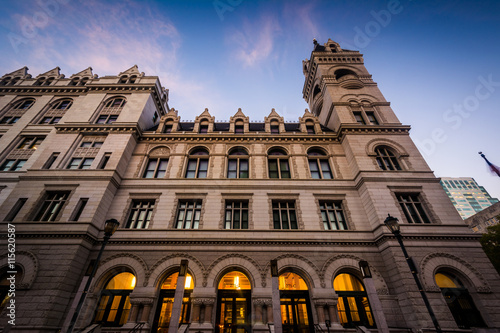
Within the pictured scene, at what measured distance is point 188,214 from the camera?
55.9ft

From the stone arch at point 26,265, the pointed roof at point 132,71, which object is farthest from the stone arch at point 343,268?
the pointed roof at point 132,71

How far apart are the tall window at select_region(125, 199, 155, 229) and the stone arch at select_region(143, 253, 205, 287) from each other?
11.0 feet

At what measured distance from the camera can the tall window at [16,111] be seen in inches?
957

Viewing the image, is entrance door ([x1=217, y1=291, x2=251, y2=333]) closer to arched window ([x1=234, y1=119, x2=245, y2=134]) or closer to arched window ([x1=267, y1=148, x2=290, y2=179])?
arched window ([x1=267, y1=148, x2=290, y2=179])

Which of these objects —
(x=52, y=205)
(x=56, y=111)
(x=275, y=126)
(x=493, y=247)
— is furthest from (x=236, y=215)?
(x=493, y=247)

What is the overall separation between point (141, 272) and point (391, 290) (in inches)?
621

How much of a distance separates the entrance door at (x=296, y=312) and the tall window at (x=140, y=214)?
11.2m

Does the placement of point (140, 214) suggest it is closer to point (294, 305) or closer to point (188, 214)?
point (188, 214)

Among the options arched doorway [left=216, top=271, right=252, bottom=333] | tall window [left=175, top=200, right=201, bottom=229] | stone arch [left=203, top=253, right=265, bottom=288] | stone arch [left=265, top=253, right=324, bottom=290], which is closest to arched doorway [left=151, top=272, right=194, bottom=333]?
stone arch [left=203, top=253, right=265, bottom=288]

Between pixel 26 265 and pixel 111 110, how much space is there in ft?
50.7

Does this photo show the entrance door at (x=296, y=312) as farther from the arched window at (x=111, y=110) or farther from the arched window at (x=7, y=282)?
the arched window at (x=111, y=110)

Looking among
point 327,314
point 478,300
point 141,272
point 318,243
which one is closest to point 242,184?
point 318,243

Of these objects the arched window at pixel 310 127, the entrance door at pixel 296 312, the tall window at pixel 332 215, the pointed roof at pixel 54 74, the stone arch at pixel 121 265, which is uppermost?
the pointed roof at pixel 54 74

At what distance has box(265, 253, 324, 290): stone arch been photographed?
13867 mm
